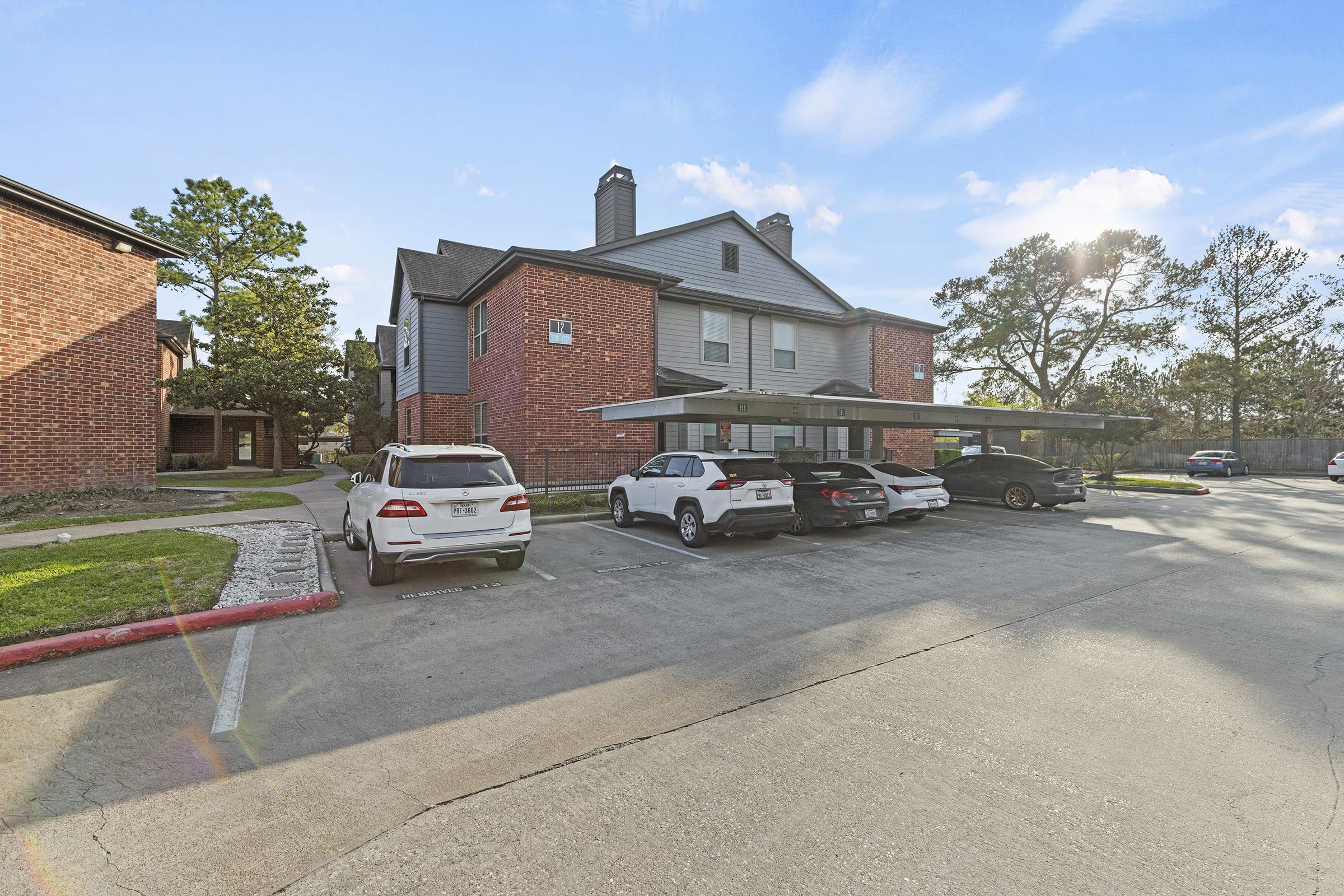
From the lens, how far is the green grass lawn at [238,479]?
20.8 m

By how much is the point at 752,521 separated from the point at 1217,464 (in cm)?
3429

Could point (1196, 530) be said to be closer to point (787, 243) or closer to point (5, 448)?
point (787, 243)

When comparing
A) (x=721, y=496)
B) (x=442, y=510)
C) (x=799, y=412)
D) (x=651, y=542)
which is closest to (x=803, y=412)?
(x=799, y=412)

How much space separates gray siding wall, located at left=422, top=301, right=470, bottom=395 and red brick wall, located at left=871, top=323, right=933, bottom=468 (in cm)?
1457

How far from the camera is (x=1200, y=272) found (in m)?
33.3

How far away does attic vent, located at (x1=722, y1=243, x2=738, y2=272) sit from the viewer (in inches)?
812

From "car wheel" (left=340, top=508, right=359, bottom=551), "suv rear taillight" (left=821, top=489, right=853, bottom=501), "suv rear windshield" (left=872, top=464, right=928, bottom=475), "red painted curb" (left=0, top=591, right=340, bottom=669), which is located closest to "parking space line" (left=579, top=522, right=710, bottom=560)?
"suv rear taillight" (left=821, top=489, right=853, bottom=501)

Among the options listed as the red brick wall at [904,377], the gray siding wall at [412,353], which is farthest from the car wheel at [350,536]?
the red brick wall at [904,377]

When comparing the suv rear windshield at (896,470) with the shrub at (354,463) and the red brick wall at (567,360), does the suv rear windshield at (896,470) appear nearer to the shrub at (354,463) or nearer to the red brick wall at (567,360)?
the red brick wall at (567,360)

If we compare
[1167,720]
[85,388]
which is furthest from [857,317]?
[85,388]

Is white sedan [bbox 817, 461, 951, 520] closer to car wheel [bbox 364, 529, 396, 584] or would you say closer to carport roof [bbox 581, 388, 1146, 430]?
carport roof [bbox 581, 388, 1146, 430]

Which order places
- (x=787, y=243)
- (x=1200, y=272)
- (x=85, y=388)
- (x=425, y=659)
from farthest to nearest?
1. (x=1200, y=272)
2. (x=787, y=243)
3. (x=85, y=388)
4. (x=425, y=659)

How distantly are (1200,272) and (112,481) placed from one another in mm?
48168

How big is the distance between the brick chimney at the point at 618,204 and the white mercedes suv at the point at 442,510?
14.6 m
